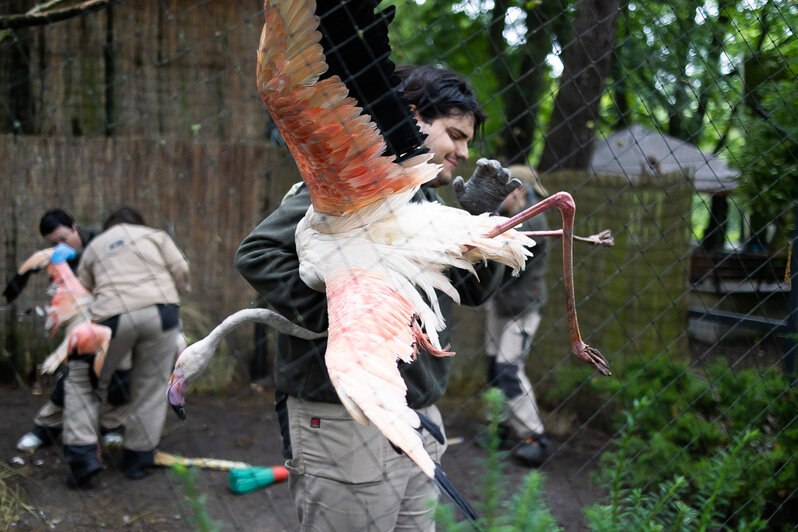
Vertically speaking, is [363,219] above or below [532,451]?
above

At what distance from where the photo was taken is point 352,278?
1557mm

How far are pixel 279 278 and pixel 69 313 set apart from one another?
2.28 meters

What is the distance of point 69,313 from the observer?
3.37 meters

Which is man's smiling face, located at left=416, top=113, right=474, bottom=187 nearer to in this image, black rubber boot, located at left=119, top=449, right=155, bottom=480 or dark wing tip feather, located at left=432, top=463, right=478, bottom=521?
dark wing tip feather, located at left=432, top=463, right=478, bottom=521

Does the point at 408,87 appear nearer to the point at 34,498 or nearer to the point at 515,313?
the point at 515,313

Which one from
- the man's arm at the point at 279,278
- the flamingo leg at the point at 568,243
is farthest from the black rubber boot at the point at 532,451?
the man's arm at the point at 279,278

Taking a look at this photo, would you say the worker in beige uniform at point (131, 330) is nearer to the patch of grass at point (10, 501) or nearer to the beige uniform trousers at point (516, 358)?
the patch of grass at point (10, 501)

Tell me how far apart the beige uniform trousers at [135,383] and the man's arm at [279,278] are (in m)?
1.89

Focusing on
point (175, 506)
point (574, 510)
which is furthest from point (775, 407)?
point (175, 506)

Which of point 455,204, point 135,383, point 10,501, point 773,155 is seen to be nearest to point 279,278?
point 455,204

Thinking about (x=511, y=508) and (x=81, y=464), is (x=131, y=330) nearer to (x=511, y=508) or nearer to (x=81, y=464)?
(x=81, y=464)

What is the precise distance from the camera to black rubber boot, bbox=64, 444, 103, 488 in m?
3.19

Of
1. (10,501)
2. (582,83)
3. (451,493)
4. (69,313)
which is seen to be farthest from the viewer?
(582,83)

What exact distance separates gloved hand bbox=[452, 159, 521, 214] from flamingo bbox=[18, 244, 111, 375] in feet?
7.09
